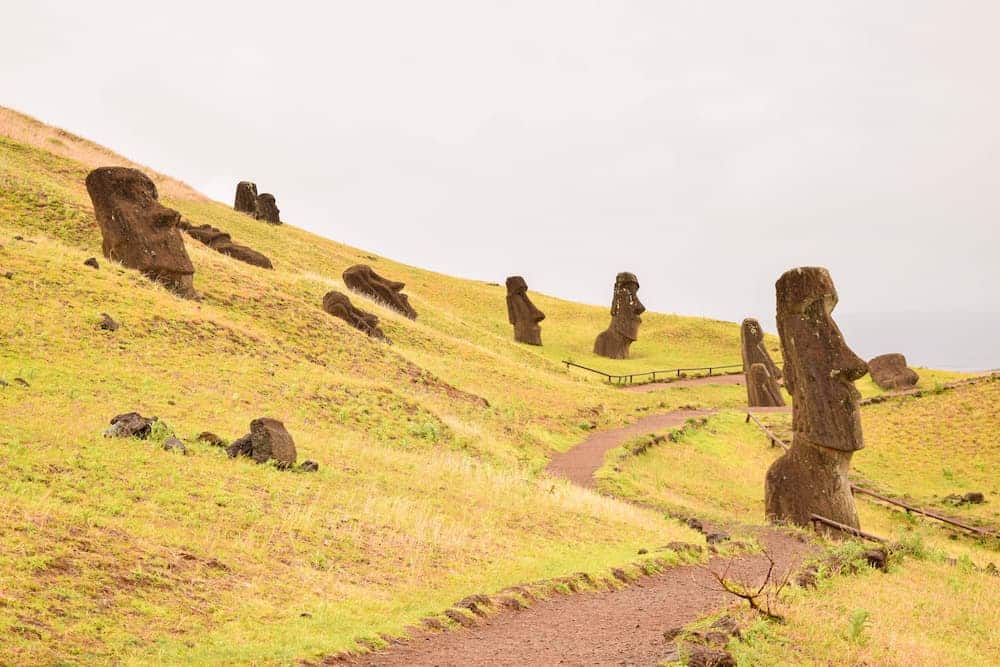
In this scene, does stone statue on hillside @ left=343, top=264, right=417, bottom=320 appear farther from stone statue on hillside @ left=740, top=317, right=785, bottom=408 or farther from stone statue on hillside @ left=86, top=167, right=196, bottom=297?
stone statue on hillside @ left=740, top=317, right=785, bottom=408

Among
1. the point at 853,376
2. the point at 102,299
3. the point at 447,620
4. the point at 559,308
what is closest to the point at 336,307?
the point at 102,299

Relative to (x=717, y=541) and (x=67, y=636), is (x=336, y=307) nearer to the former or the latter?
(x=717, y=541)

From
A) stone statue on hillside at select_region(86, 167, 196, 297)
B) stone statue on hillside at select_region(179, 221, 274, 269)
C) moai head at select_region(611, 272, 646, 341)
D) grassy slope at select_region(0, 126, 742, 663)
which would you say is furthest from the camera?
moai head at select_region(611, 272, 646, 341)

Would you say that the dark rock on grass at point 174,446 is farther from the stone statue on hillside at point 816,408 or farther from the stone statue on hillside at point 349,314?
the stone statue on hillside at point 349,314

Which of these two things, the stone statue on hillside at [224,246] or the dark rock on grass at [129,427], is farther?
the stone statue on hillside at [224,246]

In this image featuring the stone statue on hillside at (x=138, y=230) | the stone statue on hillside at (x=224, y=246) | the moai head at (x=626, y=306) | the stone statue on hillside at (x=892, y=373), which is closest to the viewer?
the stone statue on hillside at (x=138, y=230)

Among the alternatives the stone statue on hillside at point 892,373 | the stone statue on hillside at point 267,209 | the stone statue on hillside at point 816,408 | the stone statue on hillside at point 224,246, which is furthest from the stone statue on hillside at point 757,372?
the stone statue on hillside at point 267,209

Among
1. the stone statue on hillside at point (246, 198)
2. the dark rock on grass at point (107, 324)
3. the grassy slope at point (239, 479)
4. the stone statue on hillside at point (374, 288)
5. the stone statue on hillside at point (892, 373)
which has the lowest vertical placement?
the grassy slope at point (239, 479)

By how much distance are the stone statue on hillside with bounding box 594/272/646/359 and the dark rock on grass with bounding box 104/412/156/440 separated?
44931 mm

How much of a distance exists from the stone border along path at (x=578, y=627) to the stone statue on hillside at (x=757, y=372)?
30.1 metres

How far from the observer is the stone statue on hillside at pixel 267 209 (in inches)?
2928

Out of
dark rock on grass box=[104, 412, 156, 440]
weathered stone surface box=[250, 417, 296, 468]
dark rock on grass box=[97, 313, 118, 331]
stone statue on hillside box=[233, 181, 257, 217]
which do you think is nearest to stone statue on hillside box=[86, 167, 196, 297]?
dark rock on grass box=[97, 313, 118, 331]

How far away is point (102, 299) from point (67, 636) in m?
19.6

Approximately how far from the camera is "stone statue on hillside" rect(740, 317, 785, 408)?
45219 millimetres
